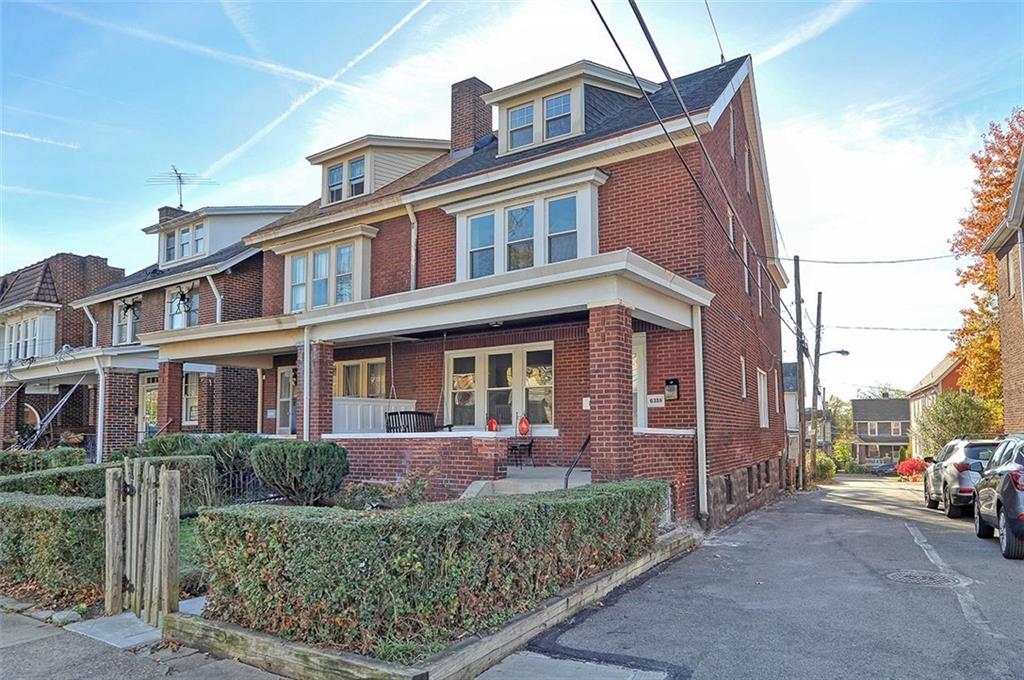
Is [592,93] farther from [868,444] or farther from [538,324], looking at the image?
[868,444]

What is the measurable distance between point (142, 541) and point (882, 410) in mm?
82373

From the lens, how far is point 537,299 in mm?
10523

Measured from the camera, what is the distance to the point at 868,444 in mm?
74562

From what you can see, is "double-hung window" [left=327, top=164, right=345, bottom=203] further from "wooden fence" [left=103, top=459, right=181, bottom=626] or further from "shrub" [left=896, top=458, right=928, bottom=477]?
"shrub" [left=896, top=458, right=928, bottom=477]

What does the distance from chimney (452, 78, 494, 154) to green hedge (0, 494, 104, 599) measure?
13.2 metres

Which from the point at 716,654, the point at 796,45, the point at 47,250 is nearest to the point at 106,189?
the point at 796,45

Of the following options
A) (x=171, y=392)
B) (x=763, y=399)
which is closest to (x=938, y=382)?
(x=763, y=399)

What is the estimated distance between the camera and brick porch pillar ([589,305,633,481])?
9594mm

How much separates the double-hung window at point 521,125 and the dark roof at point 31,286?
74.0 feet

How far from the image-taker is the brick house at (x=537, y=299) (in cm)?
1078

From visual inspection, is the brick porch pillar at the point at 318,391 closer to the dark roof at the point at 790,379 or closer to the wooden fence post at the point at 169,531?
the wooden fence post at the point at 169,531

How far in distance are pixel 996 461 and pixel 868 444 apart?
70.0m

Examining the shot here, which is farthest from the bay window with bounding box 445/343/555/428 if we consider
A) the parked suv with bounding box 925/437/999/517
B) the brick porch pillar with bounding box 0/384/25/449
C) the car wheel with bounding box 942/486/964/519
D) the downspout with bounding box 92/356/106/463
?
the brick porch pillar with bounding box 0/384/25/449

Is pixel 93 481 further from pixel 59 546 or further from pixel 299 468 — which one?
pixel 59 546
